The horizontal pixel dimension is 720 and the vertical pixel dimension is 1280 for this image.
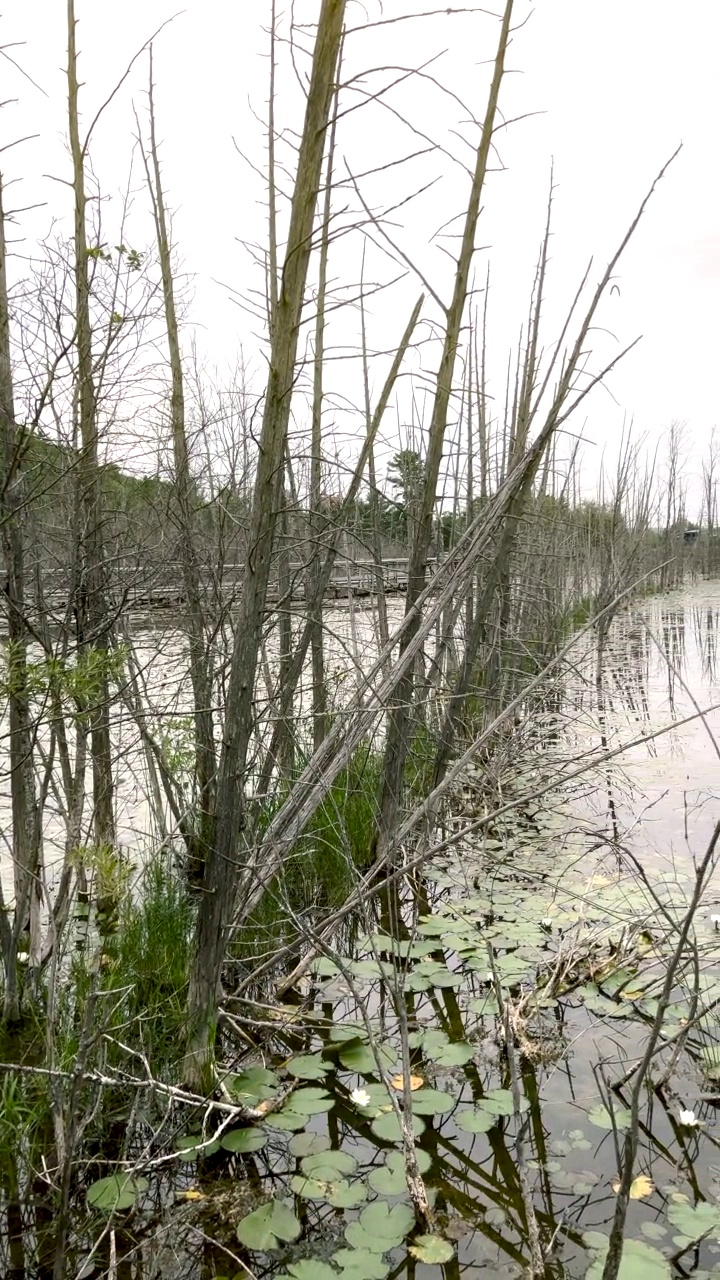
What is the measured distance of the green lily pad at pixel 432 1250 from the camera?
7.28 feet

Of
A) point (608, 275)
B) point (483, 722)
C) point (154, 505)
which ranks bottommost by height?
point (483, 722)

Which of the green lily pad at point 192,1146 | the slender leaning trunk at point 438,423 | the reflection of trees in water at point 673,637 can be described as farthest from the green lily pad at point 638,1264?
the reflection of trees in water at point 673,637

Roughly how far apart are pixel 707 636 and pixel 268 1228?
642 inches

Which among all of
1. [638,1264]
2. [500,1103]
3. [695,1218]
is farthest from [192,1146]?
[695,1218]

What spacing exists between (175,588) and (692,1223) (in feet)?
12.0

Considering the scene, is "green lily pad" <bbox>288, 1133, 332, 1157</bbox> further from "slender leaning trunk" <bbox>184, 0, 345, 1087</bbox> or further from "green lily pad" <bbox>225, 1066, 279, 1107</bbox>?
"slender leaning trunk" <bbox>184, 0, 345, 1087</bbox>

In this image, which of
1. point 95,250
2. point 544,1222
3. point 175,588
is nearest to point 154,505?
point 175,588

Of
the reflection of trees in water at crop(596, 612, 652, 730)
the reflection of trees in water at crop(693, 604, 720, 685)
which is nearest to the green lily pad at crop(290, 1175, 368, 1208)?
the reflection of trees in water at crop(596, 612, 652, 730)

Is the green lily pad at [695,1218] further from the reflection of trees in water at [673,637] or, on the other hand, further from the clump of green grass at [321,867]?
the reflection of trees in water at [673,637]

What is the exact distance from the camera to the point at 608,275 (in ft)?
13.8

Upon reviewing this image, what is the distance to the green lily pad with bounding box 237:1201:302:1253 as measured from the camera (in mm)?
2262

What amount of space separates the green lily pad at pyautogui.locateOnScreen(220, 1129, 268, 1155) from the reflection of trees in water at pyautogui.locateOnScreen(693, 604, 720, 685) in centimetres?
994

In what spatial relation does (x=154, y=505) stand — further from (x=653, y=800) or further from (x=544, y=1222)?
(x=653, y=800)

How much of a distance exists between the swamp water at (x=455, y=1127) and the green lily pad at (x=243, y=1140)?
0.03 ft
